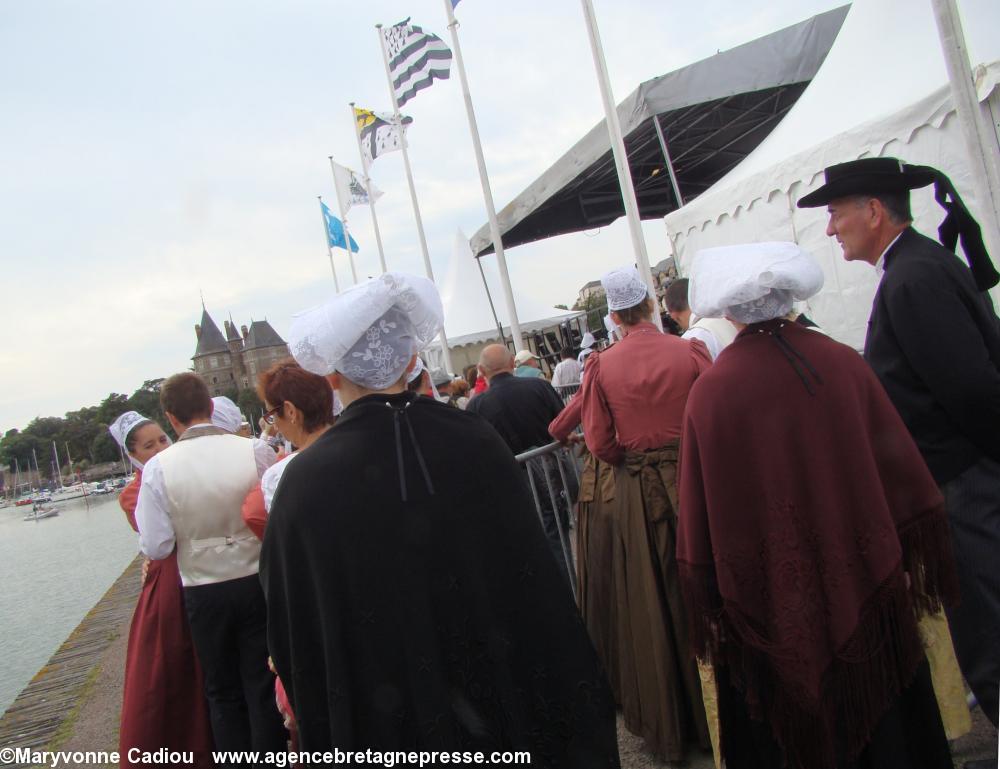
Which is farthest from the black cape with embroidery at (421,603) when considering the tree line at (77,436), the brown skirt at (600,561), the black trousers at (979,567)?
the tree line at (77,436)

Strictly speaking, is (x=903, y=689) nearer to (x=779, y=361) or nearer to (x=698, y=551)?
(x=698, y=551)

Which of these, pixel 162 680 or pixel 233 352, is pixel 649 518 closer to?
pixel 162 680

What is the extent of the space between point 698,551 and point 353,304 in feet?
4.13

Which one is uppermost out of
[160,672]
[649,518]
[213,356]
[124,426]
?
[213,356]

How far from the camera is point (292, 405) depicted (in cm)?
263

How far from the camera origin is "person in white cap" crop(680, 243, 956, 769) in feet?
6.37

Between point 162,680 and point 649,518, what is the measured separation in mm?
2256

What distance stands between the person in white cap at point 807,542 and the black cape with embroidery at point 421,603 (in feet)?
1.83

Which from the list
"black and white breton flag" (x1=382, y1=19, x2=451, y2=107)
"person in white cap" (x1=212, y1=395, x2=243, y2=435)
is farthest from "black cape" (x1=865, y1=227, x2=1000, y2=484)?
"black and white breton flag" (x1=382, y1=19, x2=451, y2=107)

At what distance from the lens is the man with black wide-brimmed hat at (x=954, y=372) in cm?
215

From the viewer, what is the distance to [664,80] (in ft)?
29.9

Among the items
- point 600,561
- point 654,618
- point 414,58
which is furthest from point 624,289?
point 414,58

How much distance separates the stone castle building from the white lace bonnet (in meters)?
112

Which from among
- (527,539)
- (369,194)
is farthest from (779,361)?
(369,194)
